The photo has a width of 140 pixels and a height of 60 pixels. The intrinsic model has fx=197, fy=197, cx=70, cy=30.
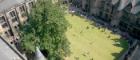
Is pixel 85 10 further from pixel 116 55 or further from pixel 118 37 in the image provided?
pixel 116 55

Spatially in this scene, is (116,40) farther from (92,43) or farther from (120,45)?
(92,43)

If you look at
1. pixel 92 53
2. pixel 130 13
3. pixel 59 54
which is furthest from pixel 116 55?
pixel 59 54

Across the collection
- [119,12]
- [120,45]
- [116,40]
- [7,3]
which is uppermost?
A: [7,3]

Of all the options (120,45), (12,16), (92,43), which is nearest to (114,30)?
(120,45)

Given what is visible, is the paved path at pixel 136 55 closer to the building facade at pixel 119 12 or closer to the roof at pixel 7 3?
the building facade at pixel 119 12

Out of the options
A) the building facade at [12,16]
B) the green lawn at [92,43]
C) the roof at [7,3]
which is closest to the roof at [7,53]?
the building facade at [12,16]
